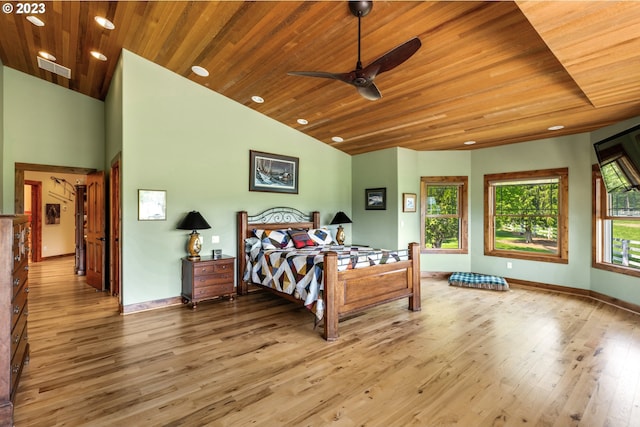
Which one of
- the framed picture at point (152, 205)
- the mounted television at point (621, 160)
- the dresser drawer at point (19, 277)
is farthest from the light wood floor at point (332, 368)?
the mounted television at point (621, 160)

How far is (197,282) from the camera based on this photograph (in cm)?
417

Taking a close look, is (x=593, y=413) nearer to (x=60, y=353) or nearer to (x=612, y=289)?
(x=612, y=289)

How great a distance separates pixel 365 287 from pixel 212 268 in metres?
2.23

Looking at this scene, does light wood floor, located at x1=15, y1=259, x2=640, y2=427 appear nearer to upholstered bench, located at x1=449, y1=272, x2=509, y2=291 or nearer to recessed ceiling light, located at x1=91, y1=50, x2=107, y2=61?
upholstered bench, located at x1=449, y1=272, x2=509, y2=291

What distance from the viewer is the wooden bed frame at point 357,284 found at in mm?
3189

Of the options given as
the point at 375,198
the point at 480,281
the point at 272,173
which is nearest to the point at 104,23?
the point at 272,173

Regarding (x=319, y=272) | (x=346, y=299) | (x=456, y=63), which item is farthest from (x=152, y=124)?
(x=456, y=63)

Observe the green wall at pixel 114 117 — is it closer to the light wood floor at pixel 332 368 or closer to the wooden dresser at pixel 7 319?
the light wood floor at pixel 332 368

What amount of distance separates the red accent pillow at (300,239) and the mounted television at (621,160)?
14.0 feet

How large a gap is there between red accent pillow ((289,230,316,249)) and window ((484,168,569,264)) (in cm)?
357

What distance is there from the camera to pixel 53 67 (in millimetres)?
4422

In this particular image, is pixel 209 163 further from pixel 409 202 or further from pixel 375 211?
pixel 409 202

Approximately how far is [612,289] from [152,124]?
7.05 metres

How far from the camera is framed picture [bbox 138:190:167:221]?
13.4ft
